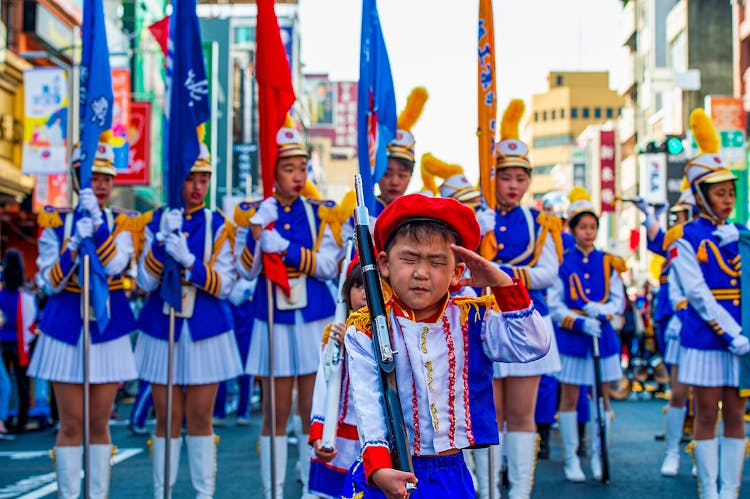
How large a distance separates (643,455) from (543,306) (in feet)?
12.8

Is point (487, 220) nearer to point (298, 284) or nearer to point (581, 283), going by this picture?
point (298, 284)

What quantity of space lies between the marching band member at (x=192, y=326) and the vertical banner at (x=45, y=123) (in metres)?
13.4

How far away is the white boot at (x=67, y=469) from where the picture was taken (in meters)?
6.74

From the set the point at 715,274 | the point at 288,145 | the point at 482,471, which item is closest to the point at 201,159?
the point at 288,145

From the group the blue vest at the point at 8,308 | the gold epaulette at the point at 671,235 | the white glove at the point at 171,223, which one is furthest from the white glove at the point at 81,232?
the blue vest at the point at 8,308

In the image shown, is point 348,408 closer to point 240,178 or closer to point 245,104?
point 240,178

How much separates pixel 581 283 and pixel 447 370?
5840 millimetres

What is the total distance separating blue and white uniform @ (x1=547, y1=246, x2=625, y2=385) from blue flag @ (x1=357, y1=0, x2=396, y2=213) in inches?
113

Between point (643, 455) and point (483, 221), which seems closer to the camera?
point (483, 221)

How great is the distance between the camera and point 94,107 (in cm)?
707

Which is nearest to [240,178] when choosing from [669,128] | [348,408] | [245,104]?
[245,104]

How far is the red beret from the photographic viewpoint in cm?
397

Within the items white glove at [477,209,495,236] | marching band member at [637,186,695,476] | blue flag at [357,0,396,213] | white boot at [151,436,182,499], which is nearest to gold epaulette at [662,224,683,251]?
marching band member at [637,186,695,476]

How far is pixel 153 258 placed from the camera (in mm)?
7055
